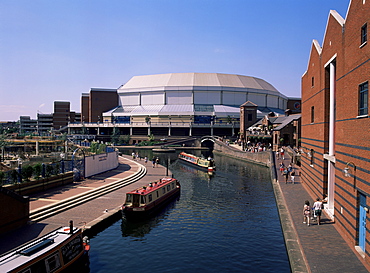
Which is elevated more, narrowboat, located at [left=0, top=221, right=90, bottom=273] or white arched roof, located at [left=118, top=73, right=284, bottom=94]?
white arched roof, located at [left=118, top=73, right=284, bottom=94]

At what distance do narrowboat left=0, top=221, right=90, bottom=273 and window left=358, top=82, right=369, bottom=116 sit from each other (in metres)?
15.5

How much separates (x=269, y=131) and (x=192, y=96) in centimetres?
5866

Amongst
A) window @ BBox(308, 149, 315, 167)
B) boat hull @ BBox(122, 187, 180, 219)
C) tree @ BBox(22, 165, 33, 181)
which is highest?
window @ BBox(308, 149, 315, 167)

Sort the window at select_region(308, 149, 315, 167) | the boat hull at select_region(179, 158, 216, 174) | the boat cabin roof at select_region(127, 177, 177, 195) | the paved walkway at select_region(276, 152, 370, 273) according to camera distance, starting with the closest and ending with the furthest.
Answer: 1. the paved walkway at select_region(276, 152, 370, 273)
2. the boat cabin roof at select_region(127, 177, 177, 195)
3. the window at select_region(308, 149, 315, 167)
4. the boat hull at select_region(179, 158, 216, 174)

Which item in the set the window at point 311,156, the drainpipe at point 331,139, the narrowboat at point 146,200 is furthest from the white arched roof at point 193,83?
the drainpipe at point 331,139

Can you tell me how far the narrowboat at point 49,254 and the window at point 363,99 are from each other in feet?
50.7

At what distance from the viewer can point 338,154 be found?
19875 millimetres

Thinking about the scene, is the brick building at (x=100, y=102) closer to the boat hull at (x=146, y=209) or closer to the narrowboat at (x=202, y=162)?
the narrowboat at (x=202, y=162)

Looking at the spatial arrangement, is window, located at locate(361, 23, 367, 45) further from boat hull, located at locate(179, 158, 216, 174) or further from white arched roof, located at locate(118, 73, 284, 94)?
white arched roof, located at locate(118, 73, 284, 94)

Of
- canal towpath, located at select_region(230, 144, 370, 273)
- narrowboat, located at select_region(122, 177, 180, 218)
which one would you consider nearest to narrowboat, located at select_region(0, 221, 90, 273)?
narrowboat, located at select_region(122, 177, 180, 218)

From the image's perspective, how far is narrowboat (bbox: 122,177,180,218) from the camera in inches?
1013

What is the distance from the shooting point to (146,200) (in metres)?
27.1

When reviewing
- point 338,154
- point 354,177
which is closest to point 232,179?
point 338,154

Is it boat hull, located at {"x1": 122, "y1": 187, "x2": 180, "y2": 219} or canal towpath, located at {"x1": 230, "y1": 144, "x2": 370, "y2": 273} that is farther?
boat hull, located at {"x1": 122, "y1": 187, "x2": 180, "y2": 219}
